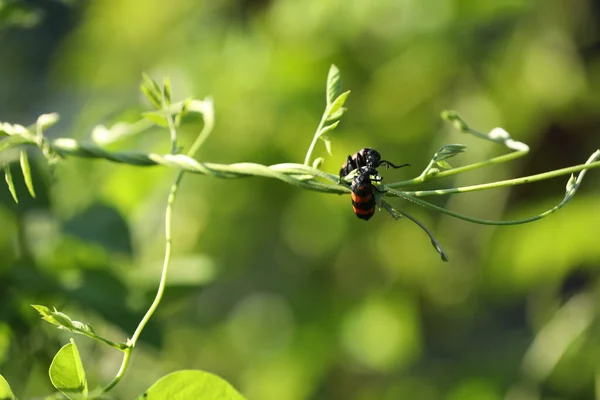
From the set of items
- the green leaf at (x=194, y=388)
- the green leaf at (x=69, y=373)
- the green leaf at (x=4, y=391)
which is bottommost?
the green leaf at (x=4, y=391)

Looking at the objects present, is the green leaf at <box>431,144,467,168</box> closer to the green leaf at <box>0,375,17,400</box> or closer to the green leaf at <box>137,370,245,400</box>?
the green leaf at <box>137,370,245,400</box>

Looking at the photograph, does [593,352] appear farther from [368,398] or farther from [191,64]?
[191,64]

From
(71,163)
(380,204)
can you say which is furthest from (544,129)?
(380,204)

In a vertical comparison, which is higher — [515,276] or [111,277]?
[515,276]

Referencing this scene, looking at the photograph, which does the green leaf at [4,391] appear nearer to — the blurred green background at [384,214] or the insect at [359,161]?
the insect at [359,161]

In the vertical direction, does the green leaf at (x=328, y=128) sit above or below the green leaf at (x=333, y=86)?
below

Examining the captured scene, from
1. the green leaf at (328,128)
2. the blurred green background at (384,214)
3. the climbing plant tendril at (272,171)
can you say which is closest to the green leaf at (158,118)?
the climbing plant tendril at (272,171)

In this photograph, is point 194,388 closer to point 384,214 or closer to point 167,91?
point 167,91
